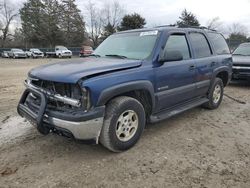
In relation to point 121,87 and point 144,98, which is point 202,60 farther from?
point 121,87

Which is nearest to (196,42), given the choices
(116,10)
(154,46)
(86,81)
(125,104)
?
(154,46)

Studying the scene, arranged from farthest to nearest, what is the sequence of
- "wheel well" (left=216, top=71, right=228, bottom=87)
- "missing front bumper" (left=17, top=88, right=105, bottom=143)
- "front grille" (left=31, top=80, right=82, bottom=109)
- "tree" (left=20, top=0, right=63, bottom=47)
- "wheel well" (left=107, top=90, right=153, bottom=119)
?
"tree" (left=20, top=0, right=63, bottom=47) < "wheel well" (left=216, top=71, right=228, bottom=87) < "wheel well" (left=107, top=90, right=153, bottom=119) < "front grille" (left=31, top=80, right=82, bottom=109) < "missing front bumper" (left=17, top=88, right=105, bottom=143)

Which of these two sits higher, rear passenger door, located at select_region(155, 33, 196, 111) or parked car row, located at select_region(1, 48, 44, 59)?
rear passenger door, located at select_region(155, 33, 196, 111)

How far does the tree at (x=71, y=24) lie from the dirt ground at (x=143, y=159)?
5069 cm

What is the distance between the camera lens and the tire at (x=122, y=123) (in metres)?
3.65

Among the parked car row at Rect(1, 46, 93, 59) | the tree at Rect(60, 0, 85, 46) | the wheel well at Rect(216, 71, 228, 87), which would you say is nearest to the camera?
the wheel well at Rect(216, 71, 228, 87)

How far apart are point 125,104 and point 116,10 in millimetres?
62741

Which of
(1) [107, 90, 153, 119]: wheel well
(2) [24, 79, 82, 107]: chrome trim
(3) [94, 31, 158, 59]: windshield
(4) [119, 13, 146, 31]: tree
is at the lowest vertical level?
(1) [107, 90, 153, 119]: wheel well

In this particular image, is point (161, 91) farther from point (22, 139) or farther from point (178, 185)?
point (22, 139)

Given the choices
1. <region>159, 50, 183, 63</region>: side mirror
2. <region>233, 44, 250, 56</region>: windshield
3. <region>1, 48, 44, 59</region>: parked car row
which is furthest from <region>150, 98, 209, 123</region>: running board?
<region>1, 48, 44, 59</region>: parked car row

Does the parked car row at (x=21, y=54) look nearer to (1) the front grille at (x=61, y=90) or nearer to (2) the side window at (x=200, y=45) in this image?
(2) the side window at (x=200, y=45)

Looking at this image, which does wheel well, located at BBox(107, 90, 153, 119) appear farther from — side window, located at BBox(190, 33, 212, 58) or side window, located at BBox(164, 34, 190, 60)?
side window, located at BBox(190, 33, 212, 58)

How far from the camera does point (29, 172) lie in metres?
3.42

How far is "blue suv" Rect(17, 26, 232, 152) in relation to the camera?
342 centimetres
